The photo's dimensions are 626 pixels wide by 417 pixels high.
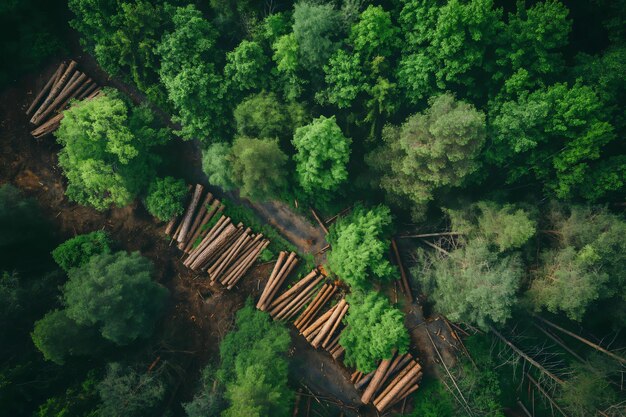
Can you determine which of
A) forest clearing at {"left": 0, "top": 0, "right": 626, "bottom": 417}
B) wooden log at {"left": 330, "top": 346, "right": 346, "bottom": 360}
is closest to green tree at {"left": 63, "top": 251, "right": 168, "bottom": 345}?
forest clearing at {"left": 0, "top": 0, "right": 626, "bottom": 417}

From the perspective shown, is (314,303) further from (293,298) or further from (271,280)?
(271,280)

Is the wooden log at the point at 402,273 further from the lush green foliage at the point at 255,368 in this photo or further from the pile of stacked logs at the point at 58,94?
the pile of stacked logs at the point at 58,94

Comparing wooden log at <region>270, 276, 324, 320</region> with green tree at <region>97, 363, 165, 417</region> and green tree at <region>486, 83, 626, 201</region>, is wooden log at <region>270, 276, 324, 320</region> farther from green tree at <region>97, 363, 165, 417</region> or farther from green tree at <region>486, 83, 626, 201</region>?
green tree at <region>486, 83, 626, 201</region>

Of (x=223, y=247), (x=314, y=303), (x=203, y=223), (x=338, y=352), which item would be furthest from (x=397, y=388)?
(x=203, y=223)

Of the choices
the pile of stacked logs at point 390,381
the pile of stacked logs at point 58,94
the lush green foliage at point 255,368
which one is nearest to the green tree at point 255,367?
the lush green foliage at point 255,368

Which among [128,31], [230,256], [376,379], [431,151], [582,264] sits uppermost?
[128,31]

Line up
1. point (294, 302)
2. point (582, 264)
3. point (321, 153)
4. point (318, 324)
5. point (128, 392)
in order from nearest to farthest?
point (582, 264), point (321, 153), point (128, 392), point (318, 324), point (294, 302)

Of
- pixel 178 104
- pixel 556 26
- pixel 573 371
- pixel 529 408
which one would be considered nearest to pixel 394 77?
pixel 556 26

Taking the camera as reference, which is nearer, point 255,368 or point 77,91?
point 255,368

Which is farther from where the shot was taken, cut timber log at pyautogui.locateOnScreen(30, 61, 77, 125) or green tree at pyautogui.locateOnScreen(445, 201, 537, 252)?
cut timber log at pyautogui.locateOnScreen(30, 61, 77, 125)
